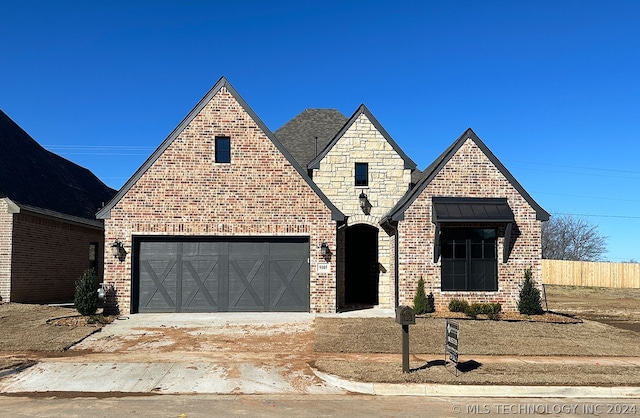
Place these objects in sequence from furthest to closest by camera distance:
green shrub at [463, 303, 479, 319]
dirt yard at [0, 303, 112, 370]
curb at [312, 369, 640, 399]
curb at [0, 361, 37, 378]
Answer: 1. green shrub at [463, 303, 479, 319]
2. dirt yard at [0, 303, 112, 370]
3. curb at [0, 361, 37, 378]
4. curb at [312, 369, 640, 399]

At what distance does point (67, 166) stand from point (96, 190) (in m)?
2.45

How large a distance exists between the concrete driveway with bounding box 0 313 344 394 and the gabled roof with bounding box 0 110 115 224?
8.55 metres

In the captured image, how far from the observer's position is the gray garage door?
1823cm

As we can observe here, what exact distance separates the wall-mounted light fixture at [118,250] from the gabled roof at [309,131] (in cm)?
831

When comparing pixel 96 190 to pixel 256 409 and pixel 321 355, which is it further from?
pixel 256 409

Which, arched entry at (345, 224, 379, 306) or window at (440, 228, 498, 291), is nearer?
window at (440, 228, 498, 291)

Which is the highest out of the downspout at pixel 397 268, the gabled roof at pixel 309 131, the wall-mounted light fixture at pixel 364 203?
the gabled roof at pixel 309 131

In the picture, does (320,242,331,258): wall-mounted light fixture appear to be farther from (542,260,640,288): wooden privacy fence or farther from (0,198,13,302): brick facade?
(542,260,640,288): wooden privacy fence

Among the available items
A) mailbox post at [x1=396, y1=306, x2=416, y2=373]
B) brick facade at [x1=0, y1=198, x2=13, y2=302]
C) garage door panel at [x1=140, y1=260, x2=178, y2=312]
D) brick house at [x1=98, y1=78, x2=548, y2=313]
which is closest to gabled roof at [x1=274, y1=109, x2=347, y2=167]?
brick house at [x1=98, y1=78, x2=548, y2=313]

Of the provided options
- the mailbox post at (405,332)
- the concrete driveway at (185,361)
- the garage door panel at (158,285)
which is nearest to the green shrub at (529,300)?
the concrete driveway at (185,361)

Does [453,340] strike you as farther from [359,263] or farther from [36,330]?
[359,263]

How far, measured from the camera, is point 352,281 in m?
22.5

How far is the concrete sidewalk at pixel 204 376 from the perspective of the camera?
30.7 feet

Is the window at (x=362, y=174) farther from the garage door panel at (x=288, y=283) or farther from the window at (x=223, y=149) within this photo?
the window at (x=223, y=149)
